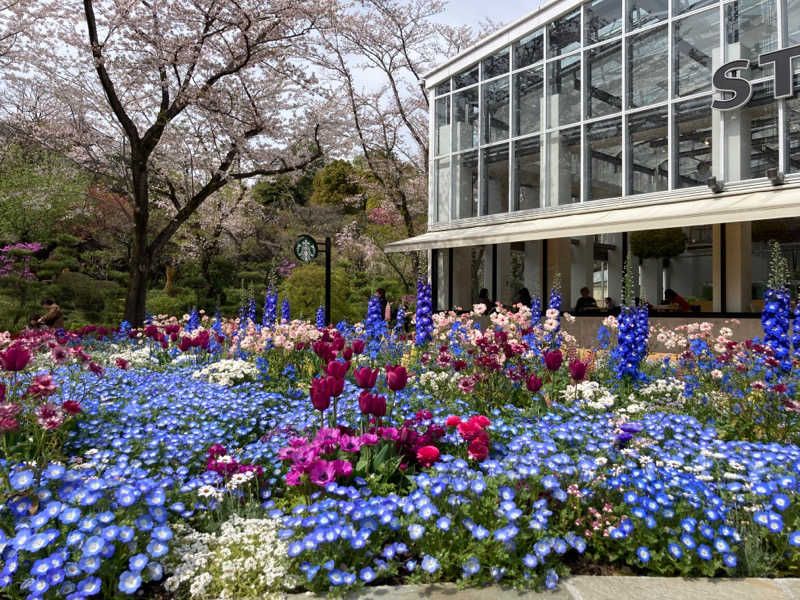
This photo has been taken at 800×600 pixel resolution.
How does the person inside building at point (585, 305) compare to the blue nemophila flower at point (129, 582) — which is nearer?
the blue nemophila flower at point (129, 582)

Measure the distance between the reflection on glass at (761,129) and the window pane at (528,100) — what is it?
13.9ft

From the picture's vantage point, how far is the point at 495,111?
13.3 metres

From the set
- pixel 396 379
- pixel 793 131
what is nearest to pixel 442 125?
pixel 793 131

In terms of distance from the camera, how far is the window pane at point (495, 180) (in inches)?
516

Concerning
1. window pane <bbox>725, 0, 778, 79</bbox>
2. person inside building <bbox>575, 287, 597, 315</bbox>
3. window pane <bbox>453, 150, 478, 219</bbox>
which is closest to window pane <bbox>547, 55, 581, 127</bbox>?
window pane <bbox>453, 150, 478, 219</bbox>

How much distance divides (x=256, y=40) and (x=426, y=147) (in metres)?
7.39

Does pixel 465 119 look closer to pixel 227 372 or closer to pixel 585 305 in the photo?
pixel 585 305

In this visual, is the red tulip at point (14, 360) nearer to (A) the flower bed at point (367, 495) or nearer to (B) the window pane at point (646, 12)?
(A) the flower bed at point (367, 495)

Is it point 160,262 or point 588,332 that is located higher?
point 160,262

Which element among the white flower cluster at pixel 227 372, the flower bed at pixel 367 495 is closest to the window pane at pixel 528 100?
the white flower cluster at pixel 227 372

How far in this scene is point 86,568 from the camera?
1.70 m

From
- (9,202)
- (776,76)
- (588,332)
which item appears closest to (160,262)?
(9,202)

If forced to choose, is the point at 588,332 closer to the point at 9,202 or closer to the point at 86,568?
the point at 86,568

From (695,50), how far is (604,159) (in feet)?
7.98
